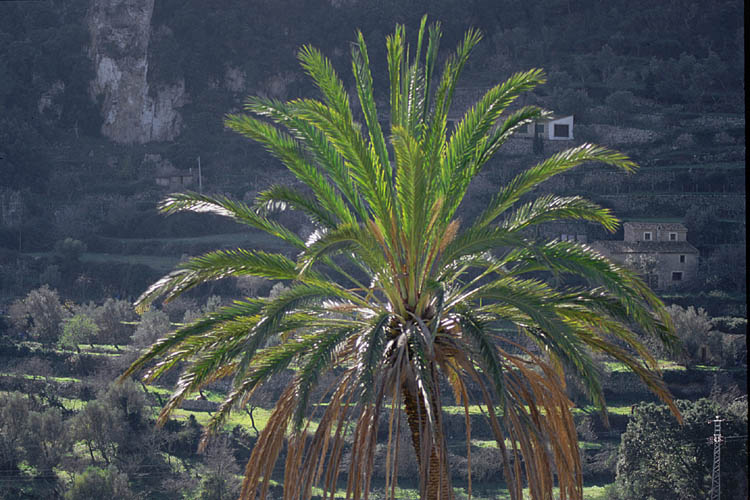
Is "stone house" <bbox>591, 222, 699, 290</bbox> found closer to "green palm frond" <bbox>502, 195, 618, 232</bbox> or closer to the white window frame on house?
the white window frame on house

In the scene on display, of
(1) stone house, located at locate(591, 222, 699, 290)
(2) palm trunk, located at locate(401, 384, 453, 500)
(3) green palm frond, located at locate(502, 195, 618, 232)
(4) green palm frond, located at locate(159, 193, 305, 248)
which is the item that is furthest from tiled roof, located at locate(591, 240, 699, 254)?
(4) green palm frond, located at locate(159, 193, 305, 248)

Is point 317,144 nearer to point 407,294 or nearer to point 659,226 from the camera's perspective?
point 407,294

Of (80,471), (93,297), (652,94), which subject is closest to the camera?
(80,471)

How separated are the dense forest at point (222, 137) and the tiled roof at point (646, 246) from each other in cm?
89

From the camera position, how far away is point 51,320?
34625 millimetres

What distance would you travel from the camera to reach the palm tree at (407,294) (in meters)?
5.39

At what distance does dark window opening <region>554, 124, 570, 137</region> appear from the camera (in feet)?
135

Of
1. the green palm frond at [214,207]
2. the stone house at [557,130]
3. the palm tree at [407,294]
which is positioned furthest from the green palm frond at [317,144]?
the stone house at [557,130]

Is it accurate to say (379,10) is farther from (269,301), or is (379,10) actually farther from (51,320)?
(269,301)

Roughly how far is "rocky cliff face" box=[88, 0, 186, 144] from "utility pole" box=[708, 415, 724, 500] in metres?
32.5

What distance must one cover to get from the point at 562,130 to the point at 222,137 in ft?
57.8

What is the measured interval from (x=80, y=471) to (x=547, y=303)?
2311 cm

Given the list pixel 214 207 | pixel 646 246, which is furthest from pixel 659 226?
pixel 214 207

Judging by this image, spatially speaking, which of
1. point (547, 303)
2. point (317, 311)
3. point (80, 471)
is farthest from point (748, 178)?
point (80, 471)
